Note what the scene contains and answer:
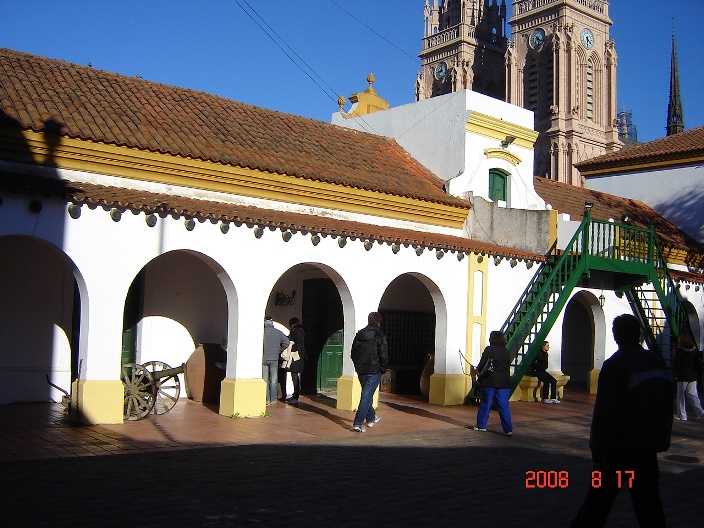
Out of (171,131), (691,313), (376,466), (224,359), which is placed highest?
(171,131)

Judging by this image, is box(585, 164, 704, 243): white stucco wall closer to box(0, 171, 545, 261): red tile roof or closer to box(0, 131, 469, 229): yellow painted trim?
box(0, 171, 545, 261): red tile roof

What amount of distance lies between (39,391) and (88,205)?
3775mm

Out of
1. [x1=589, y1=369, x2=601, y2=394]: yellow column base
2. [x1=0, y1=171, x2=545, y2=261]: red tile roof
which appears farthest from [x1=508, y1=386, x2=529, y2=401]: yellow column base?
[x1=589, y1=369, x2=601, y2=394]: yellow column base

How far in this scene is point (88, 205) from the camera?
37.5 feet


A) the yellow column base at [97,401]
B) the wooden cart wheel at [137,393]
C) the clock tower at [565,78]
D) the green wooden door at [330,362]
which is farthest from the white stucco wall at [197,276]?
the clock tower at [565,78]

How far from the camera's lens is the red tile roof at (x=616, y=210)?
22.4 m

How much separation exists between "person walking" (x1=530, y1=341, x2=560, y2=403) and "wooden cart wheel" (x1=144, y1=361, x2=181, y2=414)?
717cm

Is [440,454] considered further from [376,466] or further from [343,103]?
[343,103]

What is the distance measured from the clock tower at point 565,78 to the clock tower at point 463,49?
5.65m

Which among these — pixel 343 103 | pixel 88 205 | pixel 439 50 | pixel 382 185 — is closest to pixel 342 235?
pixel 382 185

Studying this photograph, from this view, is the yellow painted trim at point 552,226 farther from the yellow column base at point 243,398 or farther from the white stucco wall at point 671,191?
the white stucco wall at point 671,191

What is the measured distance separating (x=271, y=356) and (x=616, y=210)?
13.8m

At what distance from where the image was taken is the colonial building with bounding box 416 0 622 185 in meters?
66.0
